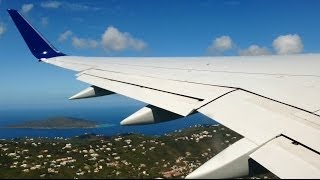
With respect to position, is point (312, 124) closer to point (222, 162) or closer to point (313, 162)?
point (313, 162)

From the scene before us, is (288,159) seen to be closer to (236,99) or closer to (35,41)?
(236,99)

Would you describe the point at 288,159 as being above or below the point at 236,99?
below

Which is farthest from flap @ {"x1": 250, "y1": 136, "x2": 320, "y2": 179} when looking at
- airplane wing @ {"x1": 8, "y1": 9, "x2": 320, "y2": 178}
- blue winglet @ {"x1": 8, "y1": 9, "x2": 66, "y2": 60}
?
blue winglet @ {"x1": 8, "y1": 9, "x2": 66, "y2": 60}

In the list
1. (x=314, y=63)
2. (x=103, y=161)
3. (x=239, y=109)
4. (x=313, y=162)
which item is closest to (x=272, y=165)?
(x=313, y=162)

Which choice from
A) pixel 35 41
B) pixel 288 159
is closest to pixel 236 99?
pixel 288 159

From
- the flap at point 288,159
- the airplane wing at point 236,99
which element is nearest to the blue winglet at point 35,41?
the airplane wing at point 236,99

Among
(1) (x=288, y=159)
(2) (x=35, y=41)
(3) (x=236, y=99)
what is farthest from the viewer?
(2) (x=35, y=41)

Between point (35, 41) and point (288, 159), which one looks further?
point (35, 41)
